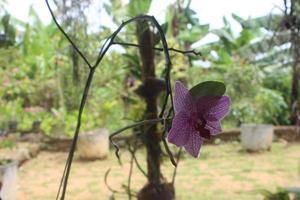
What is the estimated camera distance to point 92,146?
2.57 metres

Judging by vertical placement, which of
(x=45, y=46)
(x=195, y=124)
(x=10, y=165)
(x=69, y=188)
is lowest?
(x=69, y=188)

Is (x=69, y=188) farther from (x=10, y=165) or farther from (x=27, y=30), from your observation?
(x=27, y=30)

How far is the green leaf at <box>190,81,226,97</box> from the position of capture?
27 cm

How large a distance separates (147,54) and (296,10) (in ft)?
1.83

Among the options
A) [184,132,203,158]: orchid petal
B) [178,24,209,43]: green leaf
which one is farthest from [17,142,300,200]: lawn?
[184,132,203,158]: orchid petal

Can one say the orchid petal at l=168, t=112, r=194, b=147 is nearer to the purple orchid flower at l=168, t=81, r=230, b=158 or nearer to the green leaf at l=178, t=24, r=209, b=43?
the purple orchid flower at l=168, t=81, r=230, b=158

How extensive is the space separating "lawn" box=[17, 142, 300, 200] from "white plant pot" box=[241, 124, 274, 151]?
0.20 ft

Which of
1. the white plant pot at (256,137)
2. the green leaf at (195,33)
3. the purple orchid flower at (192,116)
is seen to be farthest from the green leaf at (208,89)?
the white plant pot at (256,137)

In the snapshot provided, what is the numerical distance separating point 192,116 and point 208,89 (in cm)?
2

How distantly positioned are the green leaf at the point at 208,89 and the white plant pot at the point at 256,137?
2514 millimetres

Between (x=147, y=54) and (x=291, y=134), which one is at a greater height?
(x=147, y=54)

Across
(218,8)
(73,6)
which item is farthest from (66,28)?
(218,8)

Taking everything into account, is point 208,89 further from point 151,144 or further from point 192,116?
point 151,144

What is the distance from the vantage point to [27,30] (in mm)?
2201
